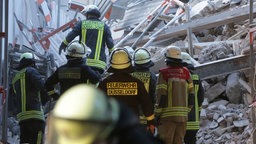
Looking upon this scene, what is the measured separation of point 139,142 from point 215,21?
10153 mm

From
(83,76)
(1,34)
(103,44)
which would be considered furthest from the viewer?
(103,44)

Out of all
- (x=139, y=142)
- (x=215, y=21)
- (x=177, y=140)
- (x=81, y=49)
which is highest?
(x=215, y=21)

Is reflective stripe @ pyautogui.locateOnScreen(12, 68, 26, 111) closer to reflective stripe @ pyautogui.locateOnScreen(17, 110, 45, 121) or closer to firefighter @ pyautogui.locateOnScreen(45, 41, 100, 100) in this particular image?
reflective stripe @ pyautogui.locateOnScreen(17, 110, 45, 121)

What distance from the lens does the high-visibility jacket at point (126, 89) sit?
254 inches

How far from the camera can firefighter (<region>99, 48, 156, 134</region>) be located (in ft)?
21.2

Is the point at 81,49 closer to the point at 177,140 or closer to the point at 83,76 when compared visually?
the point at 83,76

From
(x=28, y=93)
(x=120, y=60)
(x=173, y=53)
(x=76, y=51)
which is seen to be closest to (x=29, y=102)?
(x=28, y=93)

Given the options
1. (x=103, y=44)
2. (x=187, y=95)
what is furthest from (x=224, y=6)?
(x=187, y=95)

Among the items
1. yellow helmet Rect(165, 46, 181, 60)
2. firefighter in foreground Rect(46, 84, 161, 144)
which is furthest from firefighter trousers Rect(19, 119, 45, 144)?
firefighter in foreground Rect(46, 84, 161, 144)

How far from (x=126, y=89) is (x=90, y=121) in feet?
14.7

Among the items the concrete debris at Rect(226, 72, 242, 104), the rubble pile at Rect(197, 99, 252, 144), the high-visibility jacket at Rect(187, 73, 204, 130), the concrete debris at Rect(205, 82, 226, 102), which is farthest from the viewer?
the concrete debris at Rect(205, 82, 226, 102)

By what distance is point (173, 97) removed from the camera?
734 cm

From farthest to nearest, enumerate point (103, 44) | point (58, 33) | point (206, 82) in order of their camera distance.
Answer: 1. point (58, 33)
2. point (206, 82)
3. point (103, 44)

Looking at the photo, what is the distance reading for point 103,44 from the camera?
28.7ft
